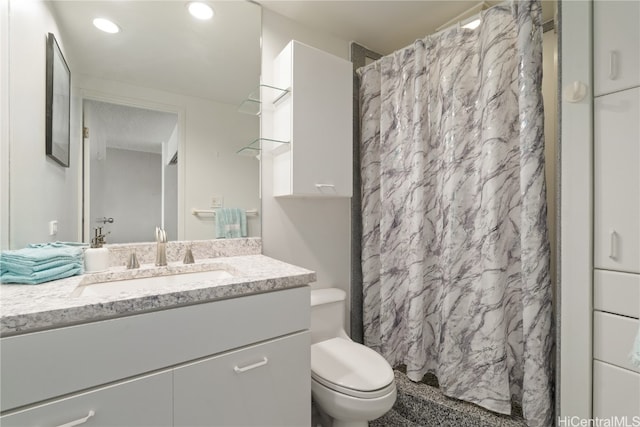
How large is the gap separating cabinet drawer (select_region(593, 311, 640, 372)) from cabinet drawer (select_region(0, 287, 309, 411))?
3.82 feet

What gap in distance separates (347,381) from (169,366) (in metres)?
0.76

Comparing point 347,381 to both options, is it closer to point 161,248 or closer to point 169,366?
point 169,366

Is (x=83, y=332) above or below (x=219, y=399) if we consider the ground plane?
above

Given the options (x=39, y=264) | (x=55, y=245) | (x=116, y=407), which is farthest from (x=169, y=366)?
(x=55, y=245)

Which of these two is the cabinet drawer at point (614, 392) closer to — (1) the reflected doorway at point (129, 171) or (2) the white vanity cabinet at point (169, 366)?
(2) the white vanity cabinet at point (169, 366)

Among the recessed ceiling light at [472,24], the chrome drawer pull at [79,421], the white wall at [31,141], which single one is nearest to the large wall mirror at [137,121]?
the white wall at [31,141]

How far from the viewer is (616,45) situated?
42.0 inches

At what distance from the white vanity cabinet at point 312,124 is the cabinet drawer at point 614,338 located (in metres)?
1.26

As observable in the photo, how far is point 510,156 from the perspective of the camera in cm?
147

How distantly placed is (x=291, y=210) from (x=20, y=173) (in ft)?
4.00

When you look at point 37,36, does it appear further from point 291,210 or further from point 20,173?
point 291,210

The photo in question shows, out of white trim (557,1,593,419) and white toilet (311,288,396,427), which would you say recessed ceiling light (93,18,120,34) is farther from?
white trim (557,1,593,419)

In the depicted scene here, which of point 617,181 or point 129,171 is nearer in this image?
point 617,181

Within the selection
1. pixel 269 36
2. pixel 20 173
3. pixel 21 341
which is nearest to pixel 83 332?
pixel 21 341
